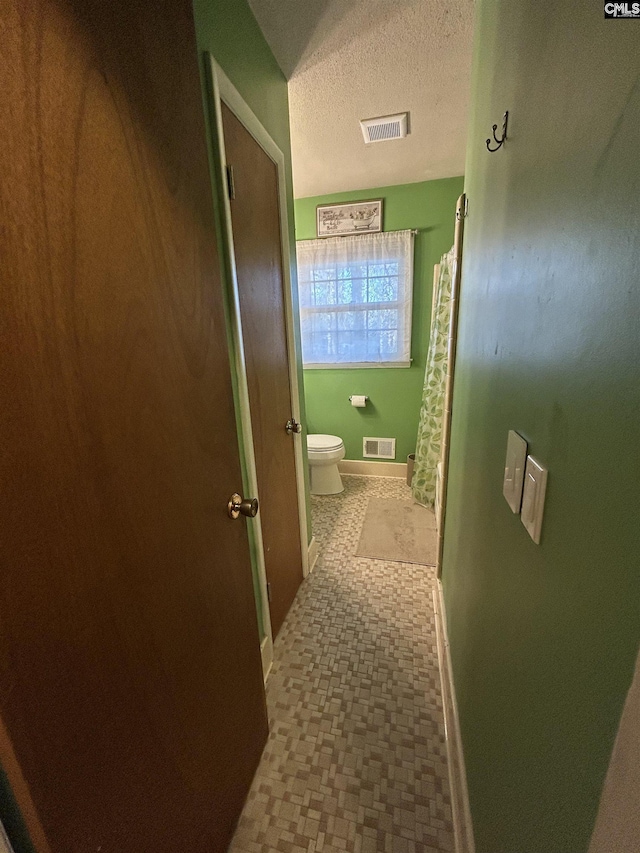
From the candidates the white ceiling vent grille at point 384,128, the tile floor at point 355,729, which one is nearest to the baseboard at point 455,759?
the tile floor at point 355,729

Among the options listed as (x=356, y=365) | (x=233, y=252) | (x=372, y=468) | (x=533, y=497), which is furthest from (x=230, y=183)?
(x=372, y=468)

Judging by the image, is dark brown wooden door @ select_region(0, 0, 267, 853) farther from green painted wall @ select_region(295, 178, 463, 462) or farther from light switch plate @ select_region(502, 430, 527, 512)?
green painted wall @ select_region(295, 178, 463, 462)

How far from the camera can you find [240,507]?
0.87m

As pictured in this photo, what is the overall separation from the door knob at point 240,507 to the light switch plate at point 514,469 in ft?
1.92

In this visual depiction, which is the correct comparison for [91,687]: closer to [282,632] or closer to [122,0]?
[122,0]

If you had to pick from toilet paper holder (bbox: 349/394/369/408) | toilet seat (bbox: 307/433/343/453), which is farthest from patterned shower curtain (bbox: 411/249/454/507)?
toilet seat (bbox: 307/433/343/453)

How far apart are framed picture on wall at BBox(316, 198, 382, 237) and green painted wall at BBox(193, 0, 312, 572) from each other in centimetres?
126

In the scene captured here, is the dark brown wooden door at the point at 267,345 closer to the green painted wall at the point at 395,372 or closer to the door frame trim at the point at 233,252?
the door frame trim at the point at 233,252

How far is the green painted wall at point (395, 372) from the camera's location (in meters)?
2.60

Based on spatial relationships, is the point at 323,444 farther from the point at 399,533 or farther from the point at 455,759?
the point at 455,759

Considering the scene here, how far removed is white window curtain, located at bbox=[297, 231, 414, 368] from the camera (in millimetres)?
2721

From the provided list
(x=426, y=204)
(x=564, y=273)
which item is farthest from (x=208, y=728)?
(x=426, y=204)

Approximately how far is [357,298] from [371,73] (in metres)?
1.45

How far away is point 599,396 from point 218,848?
4.28 ft
